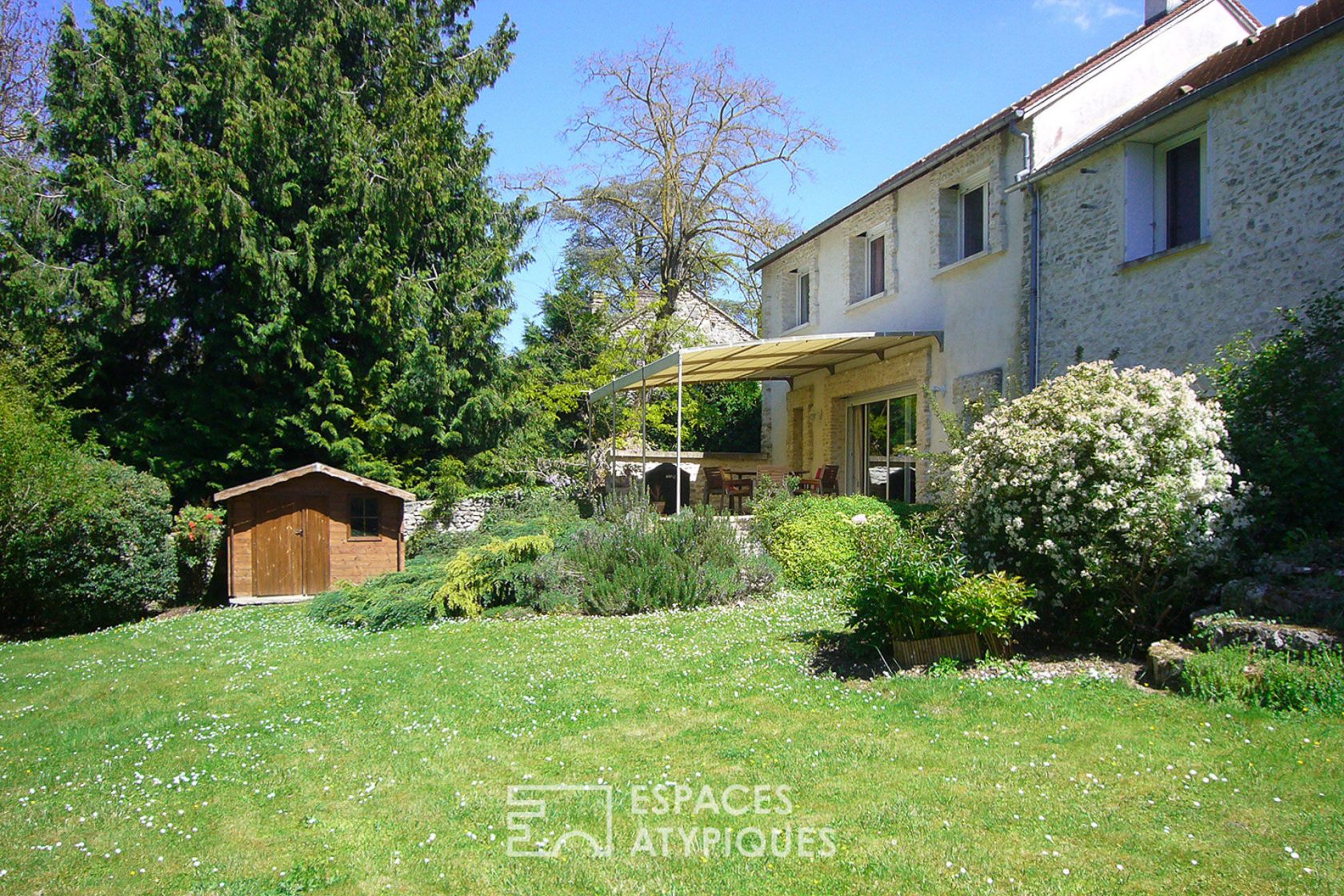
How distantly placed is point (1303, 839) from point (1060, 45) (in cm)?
1450

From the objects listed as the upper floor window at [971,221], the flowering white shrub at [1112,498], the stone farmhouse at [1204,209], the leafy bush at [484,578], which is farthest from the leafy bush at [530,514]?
the stone farmhouse at [1204,209]

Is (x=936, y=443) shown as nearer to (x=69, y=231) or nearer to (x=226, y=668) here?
(x=226, y=668)

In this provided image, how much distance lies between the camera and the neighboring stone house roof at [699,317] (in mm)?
25469

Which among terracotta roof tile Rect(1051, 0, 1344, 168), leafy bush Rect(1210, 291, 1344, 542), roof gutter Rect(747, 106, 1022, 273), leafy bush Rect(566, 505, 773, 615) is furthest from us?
roof gutter Rect(747, 106, 1022, 273)

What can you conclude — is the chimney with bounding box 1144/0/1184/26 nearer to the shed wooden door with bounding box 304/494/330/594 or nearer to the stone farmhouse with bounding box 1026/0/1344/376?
the stone farmhouse with bounding box 1026/0/1344/376

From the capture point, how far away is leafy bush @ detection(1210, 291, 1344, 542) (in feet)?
22.5

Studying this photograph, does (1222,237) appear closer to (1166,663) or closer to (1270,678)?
(1166,663)

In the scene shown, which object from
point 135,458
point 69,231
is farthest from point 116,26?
point 135,458

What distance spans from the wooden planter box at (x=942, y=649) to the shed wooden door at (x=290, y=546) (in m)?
11.2

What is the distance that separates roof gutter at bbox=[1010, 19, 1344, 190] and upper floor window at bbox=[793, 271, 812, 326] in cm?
804

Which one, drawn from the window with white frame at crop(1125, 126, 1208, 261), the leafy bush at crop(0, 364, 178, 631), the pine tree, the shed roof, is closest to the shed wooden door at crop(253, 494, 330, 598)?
the shed roof

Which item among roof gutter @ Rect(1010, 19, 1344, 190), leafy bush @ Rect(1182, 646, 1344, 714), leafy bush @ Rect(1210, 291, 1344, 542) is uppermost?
roof gutter @ Rect(1010, 19, 1344, 190)

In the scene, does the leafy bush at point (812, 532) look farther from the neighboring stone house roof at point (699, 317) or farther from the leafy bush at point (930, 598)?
the neighboring stone house roof at point (699, 317)

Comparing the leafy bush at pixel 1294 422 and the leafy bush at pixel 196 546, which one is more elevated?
the leafy bush at pixel 1294 422
